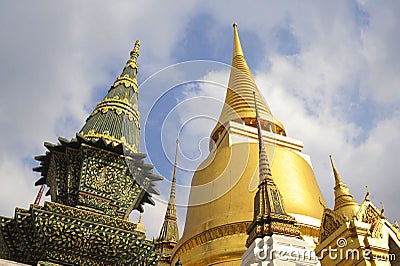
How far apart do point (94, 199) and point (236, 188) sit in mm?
8568

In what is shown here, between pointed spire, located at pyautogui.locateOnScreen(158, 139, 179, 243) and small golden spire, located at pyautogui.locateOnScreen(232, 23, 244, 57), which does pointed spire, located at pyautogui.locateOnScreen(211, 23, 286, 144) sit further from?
pointed spire, located at pyautogui.locateOnScreen(158, 139, 179, 243)

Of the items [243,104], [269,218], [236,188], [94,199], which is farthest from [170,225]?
[94,199]

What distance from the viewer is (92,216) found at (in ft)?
10.5

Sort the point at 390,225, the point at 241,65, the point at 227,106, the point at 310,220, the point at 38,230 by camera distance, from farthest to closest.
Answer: the point at 241,65
the point at 227,106
the point at 310,220
the point at 390,225
the point at 38,230

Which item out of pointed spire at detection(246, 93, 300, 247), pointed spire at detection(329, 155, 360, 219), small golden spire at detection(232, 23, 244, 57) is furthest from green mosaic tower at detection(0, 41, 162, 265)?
small golden spire at detection(232, 23, 244, 57)

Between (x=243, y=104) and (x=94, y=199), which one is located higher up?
(x=243, y=104)

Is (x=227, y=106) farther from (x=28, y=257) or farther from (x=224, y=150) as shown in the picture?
(x=28, y=257)

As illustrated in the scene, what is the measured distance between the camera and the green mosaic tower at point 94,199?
3.01 metres

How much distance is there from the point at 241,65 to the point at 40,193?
48.7 feet

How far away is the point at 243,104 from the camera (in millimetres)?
15578

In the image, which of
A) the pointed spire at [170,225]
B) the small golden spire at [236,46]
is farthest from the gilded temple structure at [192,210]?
the small golden spire at [236,46]

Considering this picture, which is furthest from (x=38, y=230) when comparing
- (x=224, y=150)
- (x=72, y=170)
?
(x=224, y=150)

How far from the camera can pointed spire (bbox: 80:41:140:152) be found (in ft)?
12.5

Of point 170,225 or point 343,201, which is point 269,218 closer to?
point 343,201
